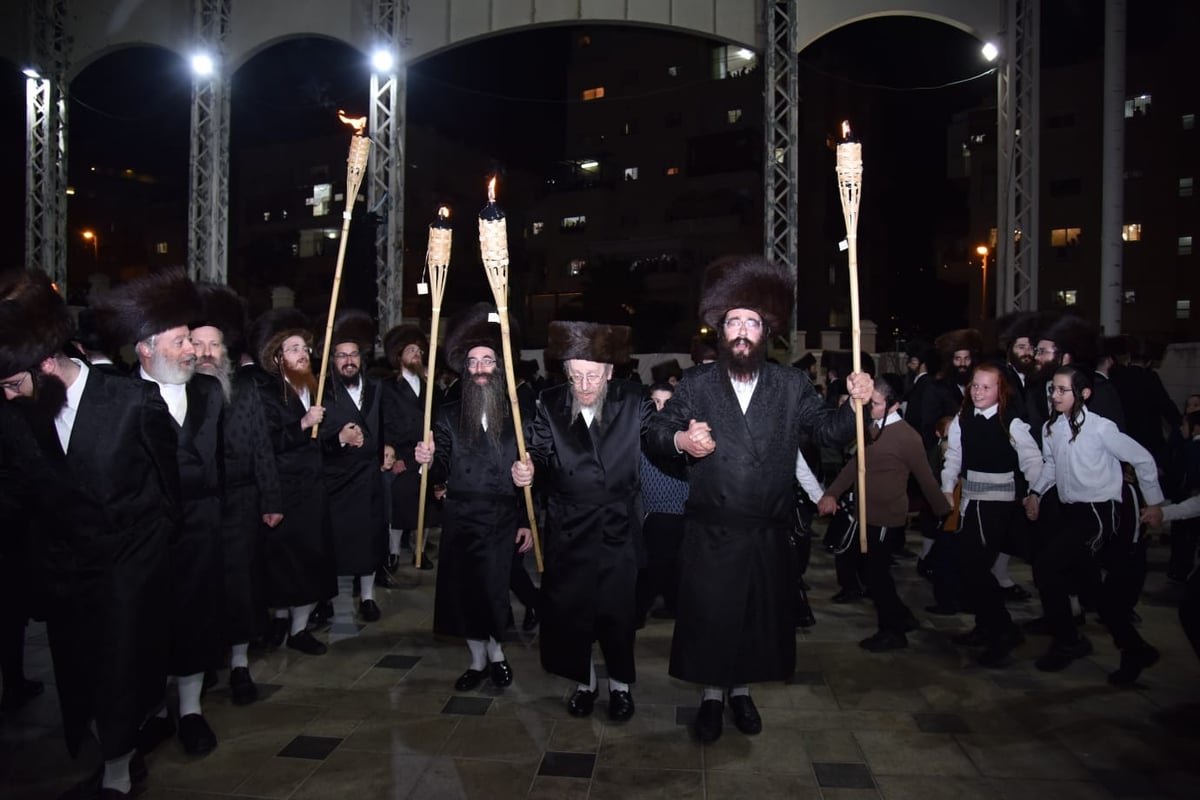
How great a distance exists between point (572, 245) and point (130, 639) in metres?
40.4

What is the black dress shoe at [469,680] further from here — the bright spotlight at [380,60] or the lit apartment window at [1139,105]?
the lit apartment window at [1139,105]

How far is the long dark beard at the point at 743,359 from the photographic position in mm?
4184

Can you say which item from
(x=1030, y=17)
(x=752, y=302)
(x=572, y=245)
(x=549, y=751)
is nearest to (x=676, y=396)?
(x=752, y=302)

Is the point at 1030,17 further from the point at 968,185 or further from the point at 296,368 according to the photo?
the point at 968,185

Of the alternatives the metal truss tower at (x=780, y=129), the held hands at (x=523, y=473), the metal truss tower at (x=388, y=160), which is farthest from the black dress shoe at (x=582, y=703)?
the metal truss tower at (x=388, y=160)

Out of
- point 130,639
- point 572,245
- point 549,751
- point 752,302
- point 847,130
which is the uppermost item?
point 572,245

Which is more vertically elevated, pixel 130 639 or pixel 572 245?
pixel 572 245

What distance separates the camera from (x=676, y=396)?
4.40m

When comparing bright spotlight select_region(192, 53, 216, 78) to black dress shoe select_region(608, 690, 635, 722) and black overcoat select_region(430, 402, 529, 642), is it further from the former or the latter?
black dress shoe select_region(608, 690, 635, 722)

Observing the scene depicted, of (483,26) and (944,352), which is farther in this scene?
(483,26)

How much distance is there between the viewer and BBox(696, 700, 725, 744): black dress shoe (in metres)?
4.14

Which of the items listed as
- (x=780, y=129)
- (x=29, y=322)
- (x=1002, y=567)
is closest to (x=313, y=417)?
(x=29, y=322)

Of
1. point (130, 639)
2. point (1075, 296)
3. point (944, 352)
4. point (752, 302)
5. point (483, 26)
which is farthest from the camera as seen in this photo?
point (1075, 296)

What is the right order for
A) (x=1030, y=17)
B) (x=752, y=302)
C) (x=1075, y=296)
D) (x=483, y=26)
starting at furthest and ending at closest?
(x=1075, y=296) → (x=483, y=26) → (x=1030, y=17) → (x=752, y=302)
